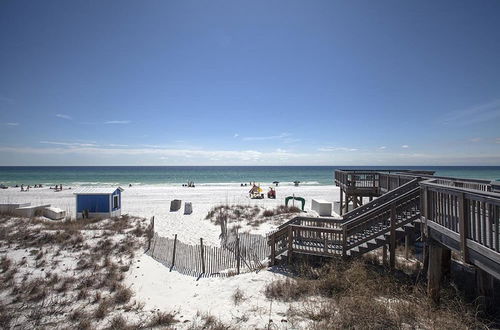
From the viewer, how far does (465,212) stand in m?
4.83

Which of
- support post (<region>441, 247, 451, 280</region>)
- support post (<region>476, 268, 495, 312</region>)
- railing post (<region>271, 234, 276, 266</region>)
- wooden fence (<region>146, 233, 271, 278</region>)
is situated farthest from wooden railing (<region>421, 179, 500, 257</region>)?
wooden fence (<region>146, 233, 271, 278</region>)

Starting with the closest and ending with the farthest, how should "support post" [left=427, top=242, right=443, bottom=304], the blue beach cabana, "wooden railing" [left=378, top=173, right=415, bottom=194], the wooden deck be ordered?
1. the wooden deck
2. "support post" [left=427, top=242, right=443, bottom=304]
3. "wooden railing" [left=378, top=173, right=415, bottom=194]
4. the blue beach cabana

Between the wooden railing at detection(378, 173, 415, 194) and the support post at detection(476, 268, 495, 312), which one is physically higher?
the wooden railing at detection(378, 173, 415, 194)

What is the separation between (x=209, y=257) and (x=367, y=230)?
6.32 meters

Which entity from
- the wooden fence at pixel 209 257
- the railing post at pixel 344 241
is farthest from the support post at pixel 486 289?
the wooden fence at pixel 209 257

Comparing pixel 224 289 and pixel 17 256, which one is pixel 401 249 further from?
pixel 17 256

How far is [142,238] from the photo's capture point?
13539 mm

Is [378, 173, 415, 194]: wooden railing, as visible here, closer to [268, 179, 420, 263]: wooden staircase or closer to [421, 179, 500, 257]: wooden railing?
[268, 179, 420, 263]: wooden staircase

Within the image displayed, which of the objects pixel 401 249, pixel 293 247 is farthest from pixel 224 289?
pixel 401 249

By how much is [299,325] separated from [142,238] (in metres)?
10.6

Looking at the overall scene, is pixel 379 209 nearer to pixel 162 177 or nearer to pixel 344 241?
pixel 344 241

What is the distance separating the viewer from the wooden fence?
10109 mm

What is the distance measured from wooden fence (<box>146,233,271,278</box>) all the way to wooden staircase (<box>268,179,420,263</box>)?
1.60 metres

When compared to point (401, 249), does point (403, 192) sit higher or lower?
higher
